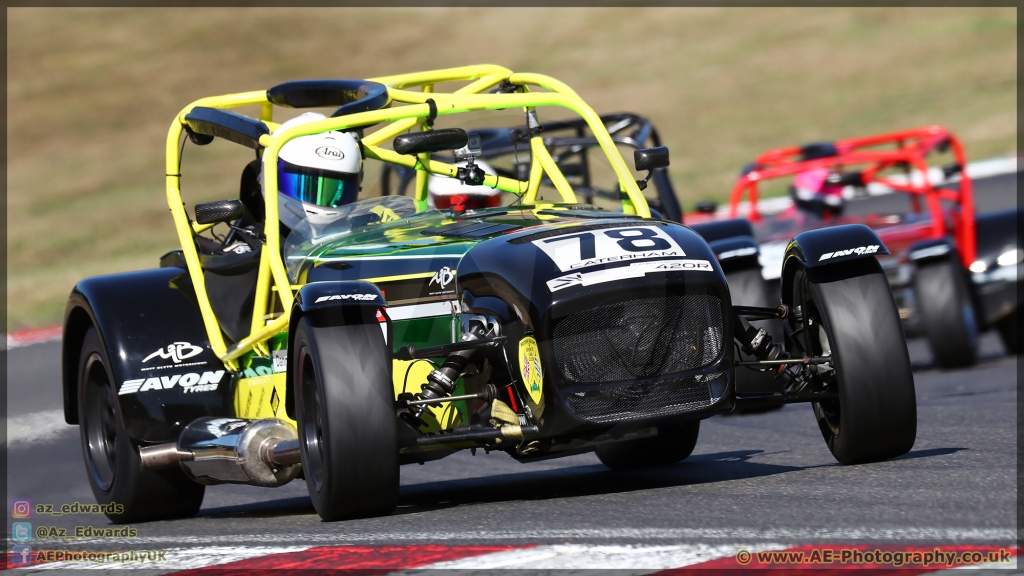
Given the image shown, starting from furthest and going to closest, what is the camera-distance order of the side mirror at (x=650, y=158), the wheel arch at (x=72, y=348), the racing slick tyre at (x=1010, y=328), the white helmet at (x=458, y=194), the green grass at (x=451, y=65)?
1. the green grass at (x=451, y=65)
2. the racing slick tyre at (x=1010, y=328)
3. the wheel arch at (x=72, y=348)
4. the white helmet at (x=458, y=194)
5. the side mirror at (x=650, y=158)

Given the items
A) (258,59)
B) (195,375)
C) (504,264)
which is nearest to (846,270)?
(504,264)

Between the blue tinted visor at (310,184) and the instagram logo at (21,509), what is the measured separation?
269 centimetres

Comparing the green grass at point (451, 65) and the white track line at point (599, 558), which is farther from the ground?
the white track line at point (599, 558)

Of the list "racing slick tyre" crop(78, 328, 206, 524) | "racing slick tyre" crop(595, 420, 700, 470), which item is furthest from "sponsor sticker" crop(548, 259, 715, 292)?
"racing slick tyre" crop(78, 328, 206, 524)

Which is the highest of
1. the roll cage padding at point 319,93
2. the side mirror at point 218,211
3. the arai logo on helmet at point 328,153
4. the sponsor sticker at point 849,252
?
the roll cage padding at point 319,93

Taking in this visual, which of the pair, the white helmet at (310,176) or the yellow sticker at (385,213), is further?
the yellow sticker at (385,213)

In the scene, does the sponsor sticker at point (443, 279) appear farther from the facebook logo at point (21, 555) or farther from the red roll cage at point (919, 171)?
the red roll cage at point (919, 171)

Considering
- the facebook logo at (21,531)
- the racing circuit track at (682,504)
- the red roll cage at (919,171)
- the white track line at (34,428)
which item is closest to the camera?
the racing circuit track at (682,504)

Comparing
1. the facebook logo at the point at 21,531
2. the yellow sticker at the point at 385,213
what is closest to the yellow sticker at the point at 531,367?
the yellow sticker at the point at 385,213

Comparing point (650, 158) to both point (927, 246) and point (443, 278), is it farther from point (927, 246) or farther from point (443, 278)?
point (927, 246)

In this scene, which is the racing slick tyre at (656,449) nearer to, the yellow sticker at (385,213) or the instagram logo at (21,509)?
the yellow sticker at (385,213)

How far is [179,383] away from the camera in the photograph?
6.98 meters

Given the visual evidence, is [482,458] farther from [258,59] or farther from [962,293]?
[258,59]

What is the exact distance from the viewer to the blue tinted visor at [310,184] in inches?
269
